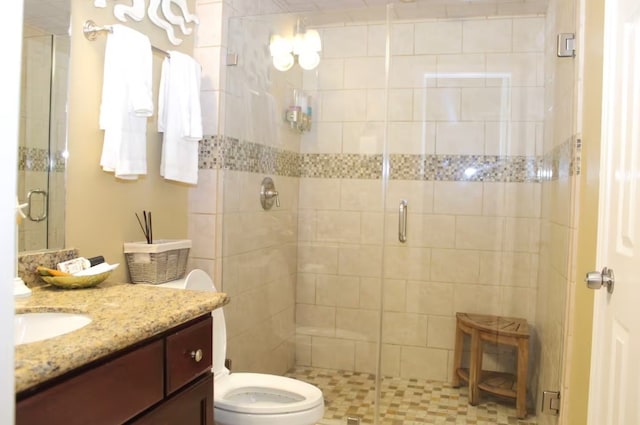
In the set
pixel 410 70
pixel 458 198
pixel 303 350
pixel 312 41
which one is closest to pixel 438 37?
pixel 410 70

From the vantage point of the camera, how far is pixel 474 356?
2826mm

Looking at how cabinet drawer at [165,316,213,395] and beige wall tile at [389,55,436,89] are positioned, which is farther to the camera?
beige wall tile at [389,55,436,89]

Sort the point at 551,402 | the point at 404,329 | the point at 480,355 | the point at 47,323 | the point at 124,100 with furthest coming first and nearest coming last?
the point at 404,329
the point at 480,355
the point at 551,402
the point at 124,100
the point at 47,323

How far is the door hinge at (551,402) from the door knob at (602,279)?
3.82 ft

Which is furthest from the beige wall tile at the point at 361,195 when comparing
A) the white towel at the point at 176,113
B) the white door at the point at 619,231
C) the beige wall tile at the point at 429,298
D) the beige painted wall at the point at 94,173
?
the white door at the point at 619,231

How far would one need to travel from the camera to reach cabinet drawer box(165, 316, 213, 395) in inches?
50.2

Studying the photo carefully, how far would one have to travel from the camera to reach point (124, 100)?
190cm

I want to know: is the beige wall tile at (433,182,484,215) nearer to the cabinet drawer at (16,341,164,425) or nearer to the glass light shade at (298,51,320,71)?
the glass light shade at (298,51,320,71)

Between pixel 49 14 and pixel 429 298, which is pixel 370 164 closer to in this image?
pixel 429 298

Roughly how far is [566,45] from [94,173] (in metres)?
2.09

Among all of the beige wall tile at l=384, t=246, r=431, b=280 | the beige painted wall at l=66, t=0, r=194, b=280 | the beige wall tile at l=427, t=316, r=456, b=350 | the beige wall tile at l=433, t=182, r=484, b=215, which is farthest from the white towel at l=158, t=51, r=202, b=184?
the beige wall tile at l=427, t=316, r=456, b=350

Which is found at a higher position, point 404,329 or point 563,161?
point 563,161

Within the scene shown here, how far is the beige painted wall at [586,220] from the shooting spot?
6.34ft

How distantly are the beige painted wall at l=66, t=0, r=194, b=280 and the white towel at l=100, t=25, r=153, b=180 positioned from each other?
0.16 feet
